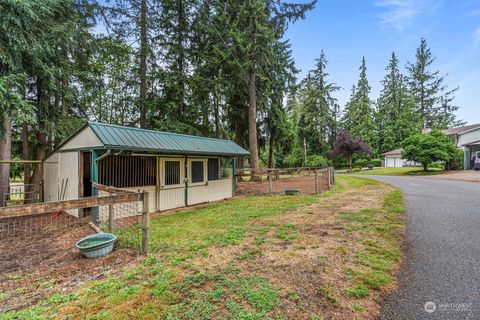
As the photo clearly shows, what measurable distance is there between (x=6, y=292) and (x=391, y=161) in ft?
140

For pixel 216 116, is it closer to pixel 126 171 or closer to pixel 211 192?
pixel 211 192

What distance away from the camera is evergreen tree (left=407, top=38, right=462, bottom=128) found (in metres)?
38.4

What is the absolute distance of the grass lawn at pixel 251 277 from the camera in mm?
2287

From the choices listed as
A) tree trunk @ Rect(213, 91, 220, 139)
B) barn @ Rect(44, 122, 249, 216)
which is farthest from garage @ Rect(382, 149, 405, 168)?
barn @ Rect(44, 122, 249, 216)

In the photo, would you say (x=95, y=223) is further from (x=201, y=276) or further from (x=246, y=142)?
(x=246, y=142)

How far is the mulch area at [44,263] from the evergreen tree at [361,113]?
130ft

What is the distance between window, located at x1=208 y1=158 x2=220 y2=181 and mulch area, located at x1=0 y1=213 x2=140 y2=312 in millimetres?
5148

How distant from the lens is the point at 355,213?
6.38 m

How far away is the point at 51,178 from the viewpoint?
26.8 feet

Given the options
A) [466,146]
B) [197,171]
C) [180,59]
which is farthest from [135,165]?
[466,146]

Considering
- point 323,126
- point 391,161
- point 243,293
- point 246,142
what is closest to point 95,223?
point 243,293

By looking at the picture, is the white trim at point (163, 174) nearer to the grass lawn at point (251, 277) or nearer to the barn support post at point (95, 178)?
the barn support post at point (95, 178)

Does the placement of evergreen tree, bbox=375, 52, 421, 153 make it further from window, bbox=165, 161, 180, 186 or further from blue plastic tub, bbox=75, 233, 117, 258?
blue plastic tub, bbox=75, 233, 117, 258

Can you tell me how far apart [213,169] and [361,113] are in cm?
3746
